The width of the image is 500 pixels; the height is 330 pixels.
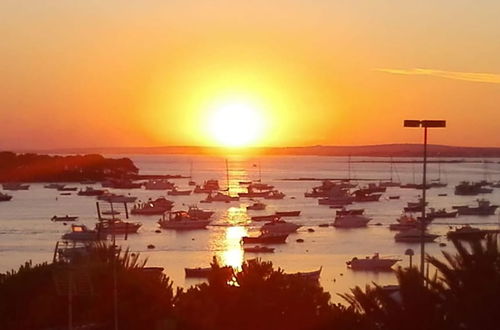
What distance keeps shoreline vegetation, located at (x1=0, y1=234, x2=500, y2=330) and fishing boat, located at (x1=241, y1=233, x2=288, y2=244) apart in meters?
38.2

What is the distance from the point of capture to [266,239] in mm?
55781

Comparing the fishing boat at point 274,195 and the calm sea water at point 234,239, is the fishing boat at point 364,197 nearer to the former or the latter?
the calm sea water at point 234,239

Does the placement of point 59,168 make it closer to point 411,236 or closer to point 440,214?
point 440,214

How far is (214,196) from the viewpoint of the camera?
3910 inches

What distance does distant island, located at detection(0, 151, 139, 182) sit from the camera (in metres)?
138

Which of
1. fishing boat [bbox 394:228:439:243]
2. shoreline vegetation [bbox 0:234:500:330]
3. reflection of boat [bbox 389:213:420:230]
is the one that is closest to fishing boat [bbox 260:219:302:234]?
fishing boat [bbox 394:228:439:243]

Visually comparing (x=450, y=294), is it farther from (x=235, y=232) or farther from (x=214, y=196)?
(x=214, y=196)

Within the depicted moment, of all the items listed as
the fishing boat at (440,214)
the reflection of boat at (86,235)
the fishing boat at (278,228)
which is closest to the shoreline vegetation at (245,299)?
the reflection of boat at (86,235)

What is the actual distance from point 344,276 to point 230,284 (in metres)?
27.5

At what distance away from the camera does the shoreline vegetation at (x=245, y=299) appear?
1179cm

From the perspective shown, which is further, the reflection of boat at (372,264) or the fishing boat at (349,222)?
the fishing boat at (349,222)

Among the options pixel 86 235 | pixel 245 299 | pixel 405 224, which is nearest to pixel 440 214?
pixel 405 224

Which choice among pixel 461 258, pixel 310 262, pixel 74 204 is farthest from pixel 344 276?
pixel 74 204

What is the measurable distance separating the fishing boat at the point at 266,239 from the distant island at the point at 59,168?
275 feet
